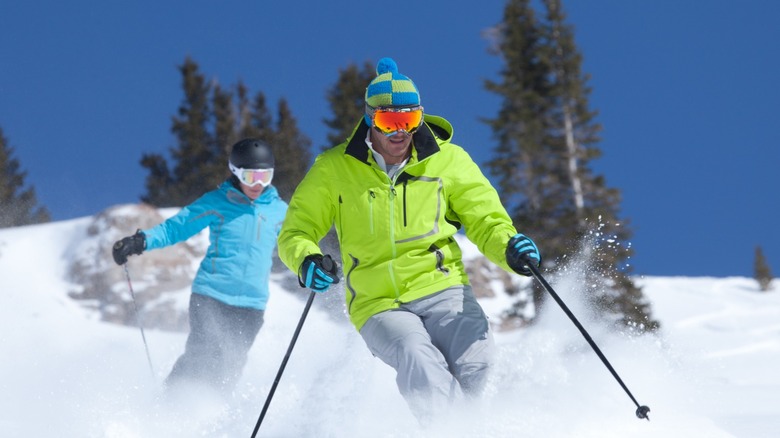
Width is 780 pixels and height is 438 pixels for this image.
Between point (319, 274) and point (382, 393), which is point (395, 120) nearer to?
point (319, 274)

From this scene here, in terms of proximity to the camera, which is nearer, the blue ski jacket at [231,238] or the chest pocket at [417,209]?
the chest pocket at [417,209]

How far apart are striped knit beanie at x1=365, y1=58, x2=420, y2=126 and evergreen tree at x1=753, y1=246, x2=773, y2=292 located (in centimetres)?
2262

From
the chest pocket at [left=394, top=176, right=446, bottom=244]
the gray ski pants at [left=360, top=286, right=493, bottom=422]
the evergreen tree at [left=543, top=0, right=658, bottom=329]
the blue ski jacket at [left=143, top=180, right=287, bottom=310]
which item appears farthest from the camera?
the evergreen tree at [left=543, top=0, right=658, bottom=329]

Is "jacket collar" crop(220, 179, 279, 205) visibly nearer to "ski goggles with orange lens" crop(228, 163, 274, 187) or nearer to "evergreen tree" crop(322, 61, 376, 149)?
"ski goggles with orange lens" crop(228, 163, 274, 187)

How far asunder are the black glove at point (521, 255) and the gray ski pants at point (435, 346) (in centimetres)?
36

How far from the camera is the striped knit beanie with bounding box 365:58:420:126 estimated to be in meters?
4.09

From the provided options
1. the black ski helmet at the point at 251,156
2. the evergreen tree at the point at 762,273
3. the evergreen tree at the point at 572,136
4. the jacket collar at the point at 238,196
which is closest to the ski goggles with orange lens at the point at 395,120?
the black ski helmet at the point at 251,156

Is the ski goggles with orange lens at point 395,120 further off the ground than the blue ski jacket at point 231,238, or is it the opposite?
the ski goggles with orange lens at point 395,120

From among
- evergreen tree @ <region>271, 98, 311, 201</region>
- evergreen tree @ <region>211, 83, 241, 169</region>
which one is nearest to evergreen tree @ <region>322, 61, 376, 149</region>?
evergreen tree @ <region>271, 98, 311, 201</region>

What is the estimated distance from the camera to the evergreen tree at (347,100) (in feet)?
94.7

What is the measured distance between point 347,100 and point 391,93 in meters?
25.8

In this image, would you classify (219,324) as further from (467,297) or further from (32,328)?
(32,328)

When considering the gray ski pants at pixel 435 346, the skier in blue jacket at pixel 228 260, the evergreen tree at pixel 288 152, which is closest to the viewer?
the gray ski pants at pixel 435 346

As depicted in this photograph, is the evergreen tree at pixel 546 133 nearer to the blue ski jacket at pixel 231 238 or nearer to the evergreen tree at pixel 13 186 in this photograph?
the blue ski jacket at pixel 231 238
